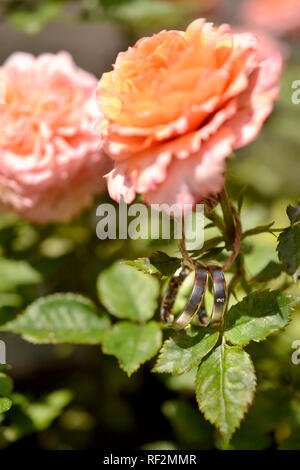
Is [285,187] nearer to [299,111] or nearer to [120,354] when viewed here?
[299,111]

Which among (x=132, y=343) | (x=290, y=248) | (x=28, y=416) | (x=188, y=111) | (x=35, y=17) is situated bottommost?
(x=28, y=416)

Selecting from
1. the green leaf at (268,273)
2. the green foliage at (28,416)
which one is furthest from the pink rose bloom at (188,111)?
the green foliage at (28,416)

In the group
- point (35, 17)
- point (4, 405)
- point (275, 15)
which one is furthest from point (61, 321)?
point (275, 15)

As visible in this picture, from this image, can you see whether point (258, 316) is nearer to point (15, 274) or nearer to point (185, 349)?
→ point (185, 349)

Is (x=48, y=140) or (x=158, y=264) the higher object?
(x=48, y=140)

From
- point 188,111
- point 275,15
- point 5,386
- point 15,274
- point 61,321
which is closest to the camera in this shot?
point 188,111

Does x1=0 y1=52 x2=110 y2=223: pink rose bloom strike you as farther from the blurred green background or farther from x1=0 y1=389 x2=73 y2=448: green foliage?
x1=0 y1=389 x2=73 y2=448: green foliage

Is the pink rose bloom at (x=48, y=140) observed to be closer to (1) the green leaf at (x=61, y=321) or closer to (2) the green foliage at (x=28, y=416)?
(1) the green leaf at (x=61, y=321)
